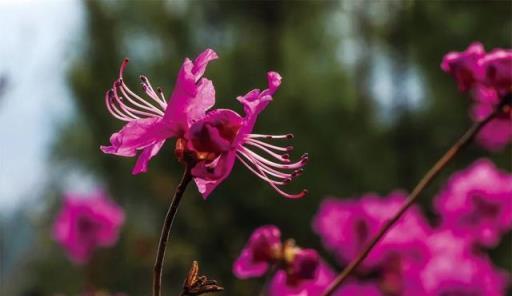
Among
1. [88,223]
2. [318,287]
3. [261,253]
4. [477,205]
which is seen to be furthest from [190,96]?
[88,223]

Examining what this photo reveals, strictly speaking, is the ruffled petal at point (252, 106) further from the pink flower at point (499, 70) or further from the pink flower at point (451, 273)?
the pink flower at point (451, 273)

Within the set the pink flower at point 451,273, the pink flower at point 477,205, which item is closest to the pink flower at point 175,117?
the pink flower at point 451,273

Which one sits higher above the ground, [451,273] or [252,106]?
[252,106]

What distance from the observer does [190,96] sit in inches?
35.5

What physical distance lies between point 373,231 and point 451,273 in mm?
272

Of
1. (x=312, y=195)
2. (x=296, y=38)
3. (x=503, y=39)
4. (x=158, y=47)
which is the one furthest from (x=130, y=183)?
(x=503, y=39)

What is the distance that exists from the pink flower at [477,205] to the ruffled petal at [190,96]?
1.51 metres

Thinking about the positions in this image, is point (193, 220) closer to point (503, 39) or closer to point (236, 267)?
point (503, 39)

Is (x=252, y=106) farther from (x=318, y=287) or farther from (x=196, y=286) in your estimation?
(x=318, y=287)

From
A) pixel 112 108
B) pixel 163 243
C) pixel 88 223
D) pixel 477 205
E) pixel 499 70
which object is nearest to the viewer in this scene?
pixel 163 243

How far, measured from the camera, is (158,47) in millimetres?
10906

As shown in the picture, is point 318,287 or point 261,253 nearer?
point 261,253

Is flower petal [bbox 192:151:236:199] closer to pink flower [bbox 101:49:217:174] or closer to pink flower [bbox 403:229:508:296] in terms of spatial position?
pink flower [bbox 101:49:217:174]

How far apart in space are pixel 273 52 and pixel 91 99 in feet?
8.88
